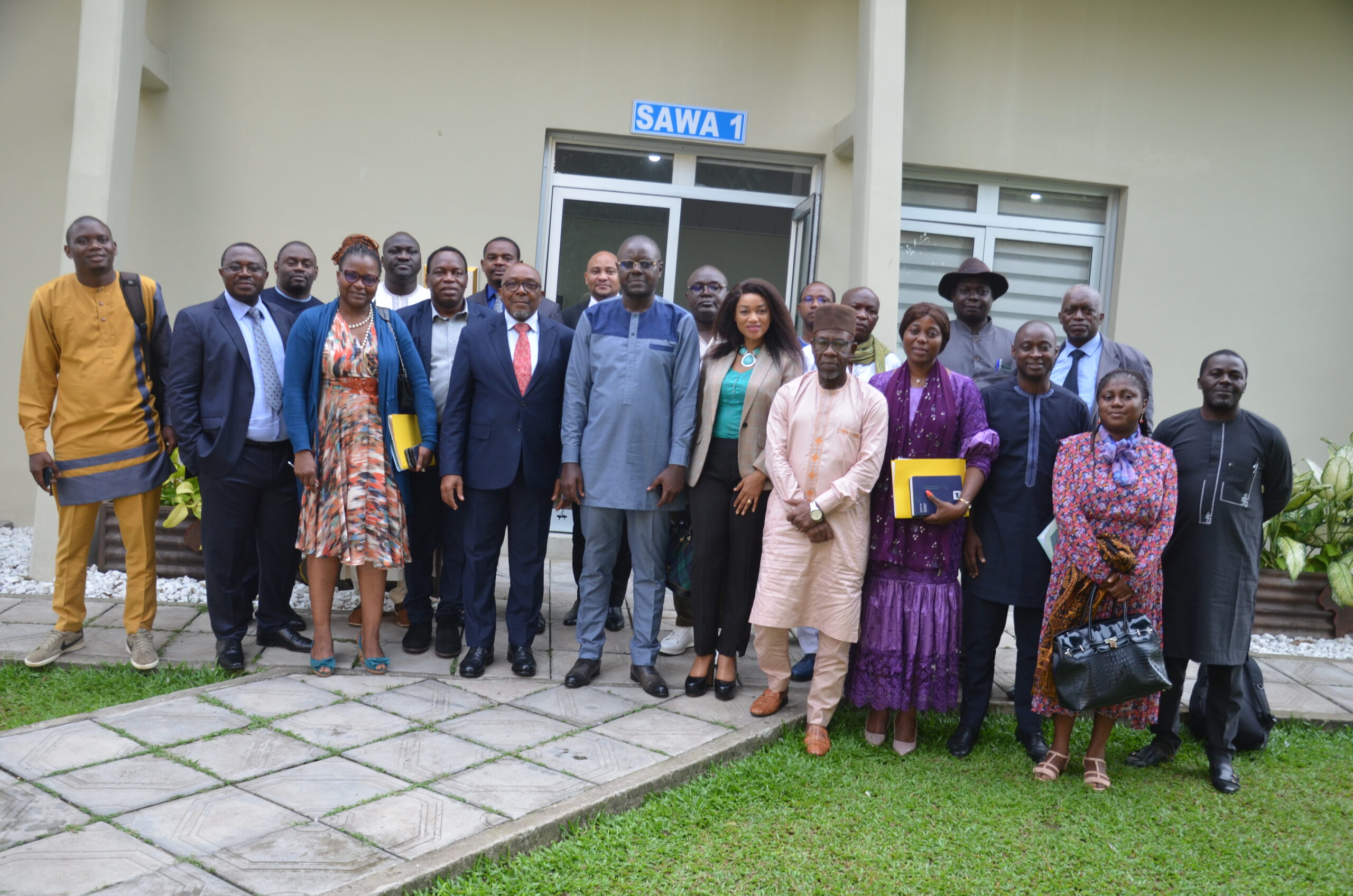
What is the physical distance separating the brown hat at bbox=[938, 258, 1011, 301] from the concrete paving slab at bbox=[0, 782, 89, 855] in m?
4.36

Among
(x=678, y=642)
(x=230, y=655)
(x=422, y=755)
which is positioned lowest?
(x=422, y=755)

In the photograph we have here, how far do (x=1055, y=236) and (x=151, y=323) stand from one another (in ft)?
22.3

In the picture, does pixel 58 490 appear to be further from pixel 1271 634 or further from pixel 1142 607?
pixel 1271 634

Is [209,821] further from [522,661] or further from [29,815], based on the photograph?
[522,661]

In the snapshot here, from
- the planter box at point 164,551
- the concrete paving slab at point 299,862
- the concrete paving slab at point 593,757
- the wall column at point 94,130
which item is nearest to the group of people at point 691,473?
the concrete paving slab at point 593,757

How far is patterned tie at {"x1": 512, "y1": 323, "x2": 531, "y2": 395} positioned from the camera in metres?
4.84

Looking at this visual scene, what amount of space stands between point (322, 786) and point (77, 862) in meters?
0.78

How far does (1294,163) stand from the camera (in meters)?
8.41

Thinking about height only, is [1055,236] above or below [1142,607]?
above

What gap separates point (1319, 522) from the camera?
22.7 feet

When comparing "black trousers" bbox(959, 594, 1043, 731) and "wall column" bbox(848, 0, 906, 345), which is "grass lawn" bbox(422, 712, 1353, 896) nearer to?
"black trousers" bbox(959, 594, 1043, 731)

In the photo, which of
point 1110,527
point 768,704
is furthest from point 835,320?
point 768,704

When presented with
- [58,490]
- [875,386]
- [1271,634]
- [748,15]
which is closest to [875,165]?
[748,15]

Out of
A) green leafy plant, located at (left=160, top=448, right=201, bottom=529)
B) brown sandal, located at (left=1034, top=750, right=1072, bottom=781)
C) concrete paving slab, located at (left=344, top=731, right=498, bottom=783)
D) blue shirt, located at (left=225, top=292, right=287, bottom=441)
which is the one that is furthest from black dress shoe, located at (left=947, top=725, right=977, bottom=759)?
green leafy plant, located at (left=160, top=448, right=201, bottom=529)
